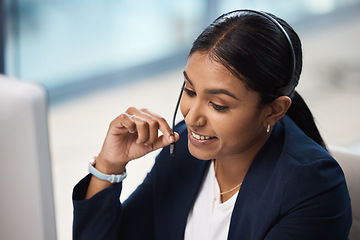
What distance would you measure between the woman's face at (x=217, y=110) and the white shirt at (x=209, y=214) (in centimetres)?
17

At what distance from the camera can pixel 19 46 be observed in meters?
4.16

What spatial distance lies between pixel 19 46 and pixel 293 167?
134 inches

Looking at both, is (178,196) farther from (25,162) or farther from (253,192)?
(25,162)

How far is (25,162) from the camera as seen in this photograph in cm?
81

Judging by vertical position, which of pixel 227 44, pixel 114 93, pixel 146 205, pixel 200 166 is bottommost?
pixel 114 93

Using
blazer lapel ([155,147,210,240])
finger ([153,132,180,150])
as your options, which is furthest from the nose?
blazer lapel ([155,147,210,240])

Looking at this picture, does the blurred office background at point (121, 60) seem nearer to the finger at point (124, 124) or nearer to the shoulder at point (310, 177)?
the finger at point (124, 124)

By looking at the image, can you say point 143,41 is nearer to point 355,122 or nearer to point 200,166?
point 355,122

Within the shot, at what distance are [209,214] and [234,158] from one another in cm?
16

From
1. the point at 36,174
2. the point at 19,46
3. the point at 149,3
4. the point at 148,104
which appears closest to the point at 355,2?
the point at 149,3

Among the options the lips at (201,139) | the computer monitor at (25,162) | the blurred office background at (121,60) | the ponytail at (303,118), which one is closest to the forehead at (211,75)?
the lips at (201,139)

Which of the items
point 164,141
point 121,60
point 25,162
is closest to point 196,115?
point 164,141

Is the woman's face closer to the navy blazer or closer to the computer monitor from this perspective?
the navy blazer

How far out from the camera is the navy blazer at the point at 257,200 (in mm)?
1137
